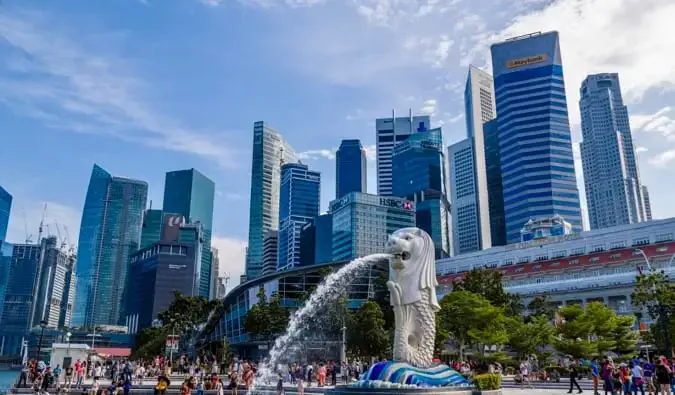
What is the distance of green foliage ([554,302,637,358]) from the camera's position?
41769 millimetres

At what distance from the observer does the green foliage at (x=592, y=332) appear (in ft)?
137

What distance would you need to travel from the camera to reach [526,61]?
149 m

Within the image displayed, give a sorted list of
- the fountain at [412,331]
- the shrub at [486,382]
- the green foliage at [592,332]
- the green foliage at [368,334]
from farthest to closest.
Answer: the green foliage at [368,334]
the green foliage at [592,332]
the shrub at [486,382]
the fountain at [412,331]

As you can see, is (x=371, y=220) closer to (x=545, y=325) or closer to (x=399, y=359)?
(x=545, y=325)

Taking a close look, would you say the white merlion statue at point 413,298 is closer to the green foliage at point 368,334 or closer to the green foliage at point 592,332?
the green foliage at point 592,332

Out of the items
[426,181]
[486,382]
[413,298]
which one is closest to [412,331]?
[413,298]

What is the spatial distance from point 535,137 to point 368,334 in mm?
108386

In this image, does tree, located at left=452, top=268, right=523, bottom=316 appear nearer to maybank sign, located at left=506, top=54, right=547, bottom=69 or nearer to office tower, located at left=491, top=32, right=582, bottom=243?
office tower, located at left=491, top=32, right=582, bottom=243

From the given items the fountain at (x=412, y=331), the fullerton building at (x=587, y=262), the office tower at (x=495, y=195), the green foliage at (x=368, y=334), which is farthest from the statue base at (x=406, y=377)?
the office tower at (x=495, y=195)

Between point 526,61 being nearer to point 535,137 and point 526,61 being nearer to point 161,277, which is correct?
point 535,137

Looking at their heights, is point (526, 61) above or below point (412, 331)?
above

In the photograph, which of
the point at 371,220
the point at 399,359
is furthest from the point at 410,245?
the point at 371,220

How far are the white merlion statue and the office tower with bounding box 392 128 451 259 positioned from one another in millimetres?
154883

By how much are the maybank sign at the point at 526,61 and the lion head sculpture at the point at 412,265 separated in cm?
13906
